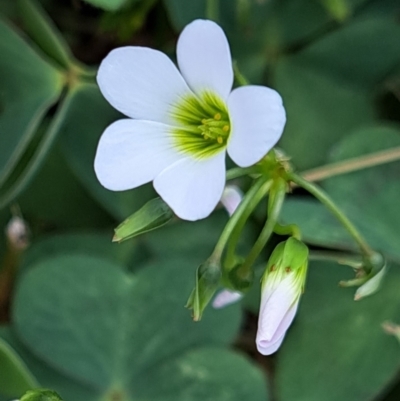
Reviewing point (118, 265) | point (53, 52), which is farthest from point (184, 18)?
point (118, 265)

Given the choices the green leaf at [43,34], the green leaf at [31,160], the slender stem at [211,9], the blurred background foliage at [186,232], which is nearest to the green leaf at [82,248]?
the blurred background foliage at [186,232]

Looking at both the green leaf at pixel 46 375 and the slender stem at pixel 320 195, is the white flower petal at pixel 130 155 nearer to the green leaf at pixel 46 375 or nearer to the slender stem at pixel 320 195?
the slender stem at pixel 320 195

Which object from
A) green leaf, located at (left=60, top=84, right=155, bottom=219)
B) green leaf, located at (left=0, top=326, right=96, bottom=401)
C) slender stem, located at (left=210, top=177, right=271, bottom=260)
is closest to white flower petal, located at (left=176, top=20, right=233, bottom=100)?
slender stem, located at (left=210, top=177, right=271, bottom=260)

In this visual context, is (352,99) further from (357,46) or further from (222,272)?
(222,272)

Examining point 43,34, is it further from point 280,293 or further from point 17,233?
point 280,293

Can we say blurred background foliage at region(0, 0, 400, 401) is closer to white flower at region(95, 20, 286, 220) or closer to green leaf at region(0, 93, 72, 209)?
green leaf at region(0, 93, 72, 209)

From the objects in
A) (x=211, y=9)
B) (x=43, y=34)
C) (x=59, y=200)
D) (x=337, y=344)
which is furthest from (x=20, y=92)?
(x=337, y=344)

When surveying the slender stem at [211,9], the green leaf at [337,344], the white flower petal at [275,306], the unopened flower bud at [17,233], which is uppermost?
the slender stem at [211,9]
